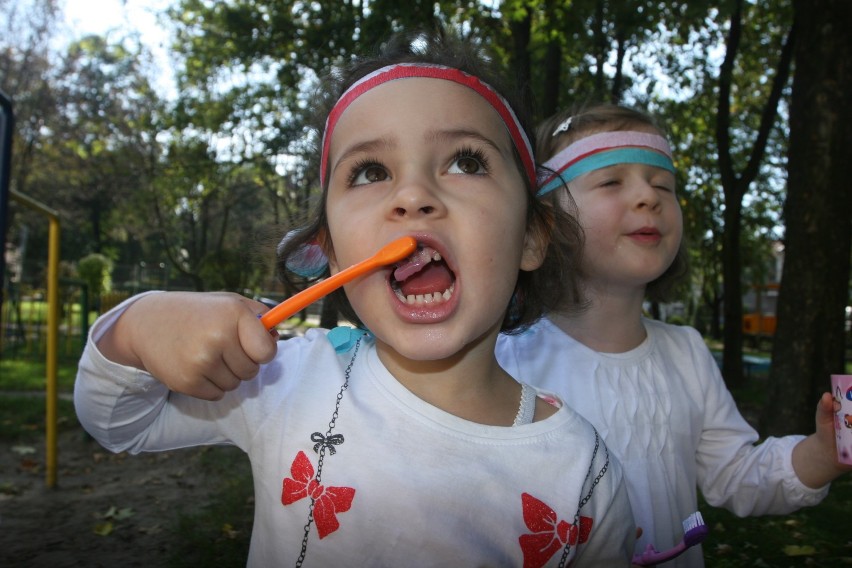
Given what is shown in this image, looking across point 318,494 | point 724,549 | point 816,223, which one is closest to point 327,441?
point 318,494

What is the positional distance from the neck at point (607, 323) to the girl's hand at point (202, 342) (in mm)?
1306

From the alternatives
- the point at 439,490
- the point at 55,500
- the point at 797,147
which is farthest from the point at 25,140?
the point at 439,490

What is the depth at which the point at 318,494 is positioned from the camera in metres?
1.35

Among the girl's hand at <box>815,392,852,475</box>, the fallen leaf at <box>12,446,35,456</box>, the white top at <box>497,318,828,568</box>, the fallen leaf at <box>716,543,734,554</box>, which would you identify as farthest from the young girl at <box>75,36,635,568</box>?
the fallen leaf at <box>12,446,35,456</box>

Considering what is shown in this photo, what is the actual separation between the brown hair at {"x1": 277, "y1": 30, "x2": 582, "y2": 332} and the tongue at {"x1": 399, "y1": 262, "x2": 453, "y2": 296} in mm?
402

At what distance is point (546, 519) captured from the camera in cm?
139

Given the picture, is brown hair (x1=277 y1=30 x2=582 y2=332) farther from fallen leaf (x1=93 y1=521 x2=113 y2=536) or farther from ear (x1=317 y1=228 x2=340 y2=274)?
fallen leaf (x1=93 y1=521 x2=113 y2=536)

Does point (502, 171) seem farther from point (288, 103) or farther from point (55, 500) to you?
point (288, 103)

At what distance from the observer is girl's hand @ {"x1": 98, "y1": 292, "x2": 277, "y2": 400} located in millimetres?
1194

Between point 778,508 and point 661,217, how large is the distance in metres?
0.99

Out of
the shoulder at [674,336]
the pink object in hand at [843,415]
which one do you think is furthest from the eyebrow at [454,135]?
the shoulder at [674,336]

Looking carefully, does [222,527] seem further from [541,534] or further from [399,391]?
[541,534]

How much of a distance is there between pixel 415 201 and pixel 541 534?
740mm

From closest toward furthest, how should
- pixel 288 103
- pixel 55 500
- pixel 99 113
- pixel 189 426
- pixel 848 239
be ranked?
pixel 189 426, pixel 55 500, pixel 848 239, pixel 288 103, pixel 99 113
